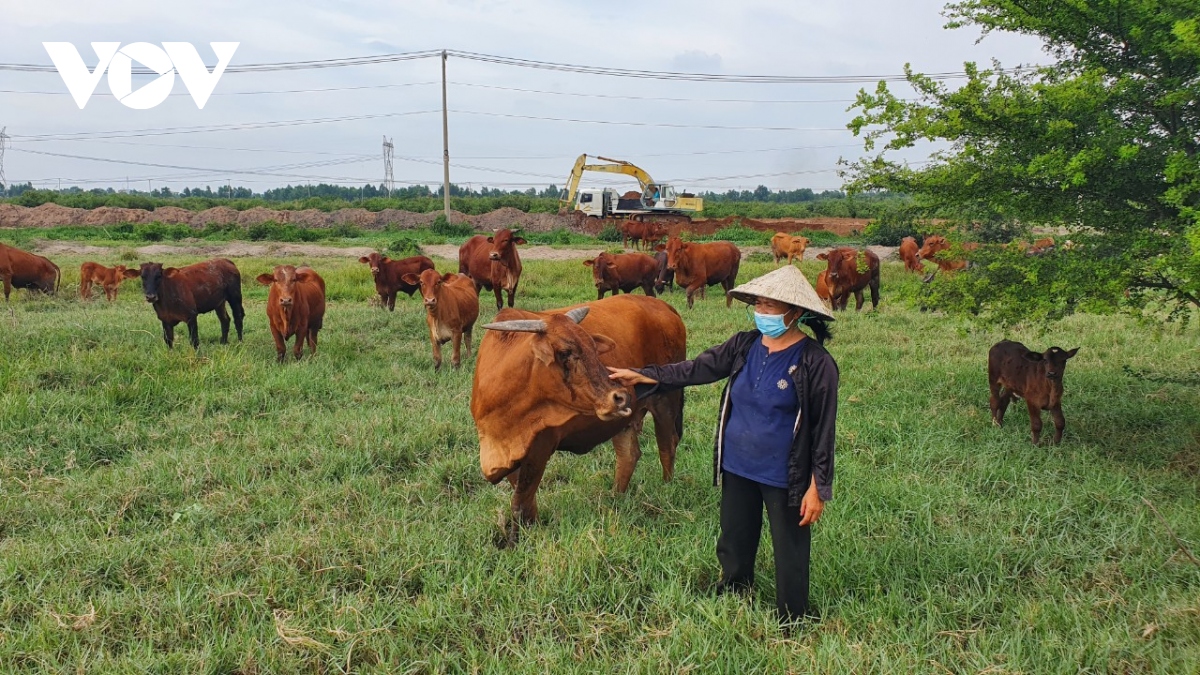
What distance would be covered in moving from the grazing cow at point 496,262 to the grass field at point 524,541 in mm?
6547

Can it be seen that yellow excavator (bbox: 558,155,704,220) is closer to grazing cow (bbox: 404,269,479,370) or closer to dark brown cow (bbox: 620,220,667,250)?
dark brown cow (bbox: 620,220,667,250)

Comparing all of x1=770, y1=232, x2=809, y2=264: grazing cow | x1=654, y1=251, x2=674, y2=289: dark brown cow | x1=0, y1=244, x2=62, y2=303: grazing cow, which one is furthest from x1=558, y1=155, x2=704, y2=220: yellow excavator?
x1=0, y1=244, x2=62, y2=303: grazing cow

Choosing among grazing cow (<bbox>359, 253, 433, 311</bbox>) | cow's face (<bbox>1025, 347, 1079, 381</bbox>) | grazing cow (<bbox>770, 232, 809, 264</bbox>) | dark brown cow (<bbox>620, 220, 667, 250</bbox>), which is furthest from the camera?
dark brown cow (<bbox>620, 220, 667, 250</bbox>)

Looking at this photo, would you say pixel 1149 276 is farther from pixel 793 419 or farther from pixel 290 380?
pixel 290 380

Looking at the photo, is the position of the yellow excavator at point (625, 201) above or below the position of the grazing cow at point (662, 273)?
above

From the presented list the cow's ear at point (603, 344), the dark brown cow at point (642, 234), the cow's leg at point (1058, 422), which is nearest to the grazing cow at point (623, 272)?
the cow's leg at point (1058, 422)

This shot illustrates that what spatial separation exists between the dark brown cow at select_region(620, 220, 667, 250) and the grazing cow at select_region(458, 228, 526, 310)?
15.4 meters

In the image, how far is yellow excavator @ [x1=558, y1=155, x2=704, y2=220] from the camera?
4412cm

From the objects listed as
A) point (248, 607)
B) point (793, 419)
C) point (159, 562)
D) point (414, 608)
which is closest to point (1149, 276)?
point (793, 419)

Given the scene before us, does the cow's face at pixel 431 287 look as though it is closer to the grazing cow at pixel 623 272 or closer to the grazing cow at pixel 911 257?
the grazing cow at pixel 623 272

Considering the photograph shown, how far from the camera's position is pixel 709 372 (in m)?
4.09

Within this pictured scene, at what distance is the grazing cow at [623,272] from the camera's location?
1673 cm

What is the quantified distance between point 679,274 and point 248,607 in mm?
14324

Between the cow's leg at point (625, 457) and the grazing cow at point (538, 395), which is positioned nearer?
the grazing cow at point (538, 395)
